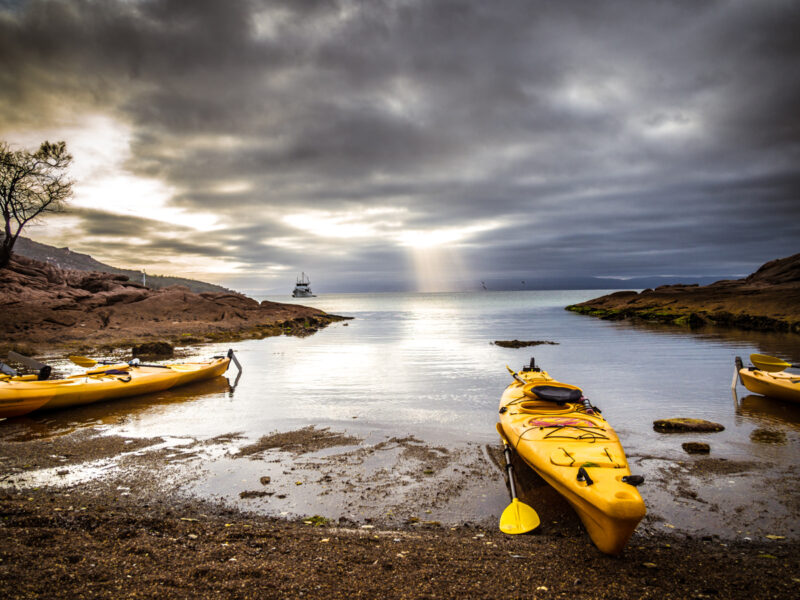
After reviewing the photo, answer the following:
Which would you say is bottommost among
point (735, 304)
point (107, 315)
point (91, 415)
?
point (91, 415)

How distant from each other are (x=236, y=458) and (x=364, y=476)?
2.90 metres

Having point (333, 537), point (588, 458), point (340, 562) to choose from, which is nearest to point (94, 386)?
point (333, 537)

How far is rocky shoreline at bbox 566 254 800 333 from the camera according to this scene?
3830 cm

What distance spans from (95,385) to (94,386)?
45 mm

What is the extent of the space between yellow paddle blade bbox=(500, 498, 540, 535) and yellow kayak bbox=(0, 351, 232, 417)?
40.7 ft

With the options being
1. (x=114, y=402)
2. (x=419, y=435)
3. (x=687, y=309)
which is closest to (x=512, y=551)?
(x=419, y=435)

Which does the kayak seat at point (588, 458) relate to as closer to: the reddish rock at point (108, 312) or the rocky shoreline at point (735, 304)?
the reddish rock at point (108, 312)

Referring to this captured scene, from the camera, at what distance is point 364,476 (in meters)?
7.86

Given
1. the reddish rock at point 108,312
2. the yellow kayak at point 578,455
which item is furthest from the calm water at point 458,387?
the reddish rock at point 108,312

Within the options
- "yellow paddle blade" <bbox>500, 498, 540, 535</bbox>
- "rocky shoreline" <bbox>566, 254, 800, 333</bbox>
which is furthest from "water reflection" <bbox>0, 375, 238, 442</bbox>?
"rocky shoreline" <bbox>566, 254, 800, 333</bbox>

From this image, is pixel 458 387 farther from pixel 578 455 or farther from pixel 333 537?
pixel 333 537

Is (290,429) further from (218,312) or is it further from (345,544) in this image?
(218,312)

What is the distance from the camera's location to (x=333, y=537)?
5.52m

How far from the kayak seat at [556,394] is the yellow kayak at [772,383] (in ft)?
27.4
